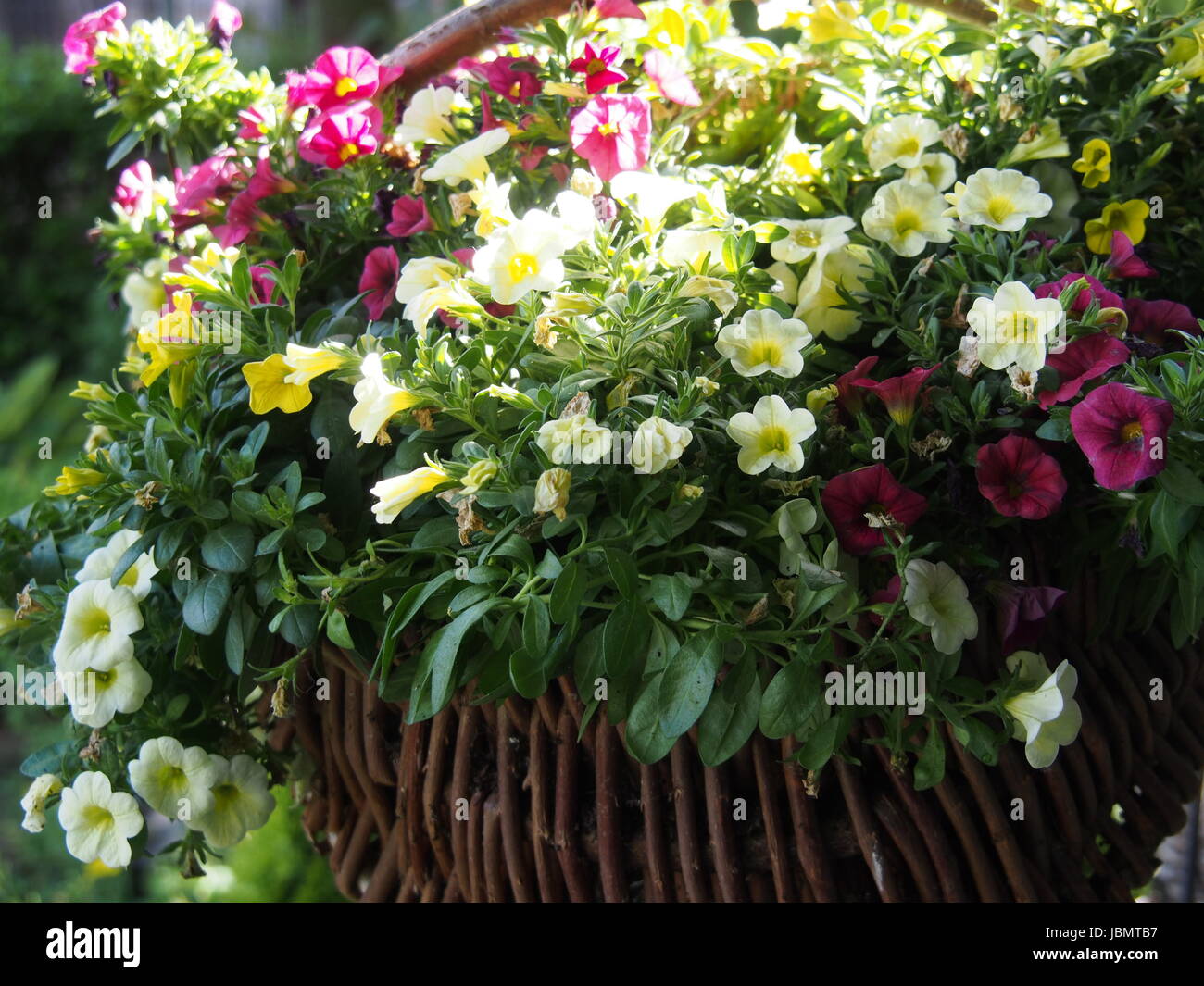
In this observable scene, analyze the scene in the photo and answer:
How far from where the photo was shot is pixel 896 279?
904 mm

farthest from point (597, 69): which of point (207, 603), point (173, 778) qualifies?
point (173, 778)

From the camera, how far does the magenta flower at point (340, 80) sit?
3.28ft

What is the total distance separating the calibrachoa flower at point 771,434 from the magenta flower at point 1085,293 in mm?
200

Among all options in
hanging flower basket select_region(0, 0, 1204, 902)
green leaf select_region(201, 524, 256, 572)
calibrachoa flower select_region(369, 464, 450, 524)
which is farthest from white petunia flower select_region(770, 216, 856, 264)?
green leaf select_region(201, 524, 256, 572)

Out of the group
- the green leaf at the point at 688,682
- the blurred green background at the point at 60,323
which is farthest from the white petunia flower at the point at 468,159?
the blurred green background at the point at 60,323

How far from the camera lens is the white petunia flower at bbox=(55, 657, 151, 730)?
2.72ft

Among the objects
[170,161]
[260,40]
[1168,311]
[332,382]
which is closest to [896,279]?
[1168,311]

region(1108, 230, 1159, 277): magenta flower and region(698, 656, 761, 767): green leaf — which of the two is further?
region(1108, 230, 1159, 277): magenta flower

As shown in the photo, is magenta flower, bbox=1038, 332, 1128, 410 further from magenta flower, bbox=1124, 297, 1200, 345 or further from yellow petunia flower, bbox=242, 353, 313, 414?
yellow petunia flower, bbox=242, 353, 313, 414

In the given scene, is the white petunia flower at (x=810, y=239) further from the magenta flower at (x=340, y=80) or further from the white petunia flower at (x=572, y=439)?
the magenta flower at (x=340, y=80)

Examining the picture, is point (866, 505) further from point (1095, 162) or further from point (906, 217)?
point (1095, 162)

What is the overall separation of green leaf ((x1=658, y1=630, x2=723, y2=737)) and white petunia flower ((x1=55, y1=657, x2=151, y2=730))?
403 mm

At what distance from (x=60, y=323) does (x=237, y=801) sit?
126 inches
